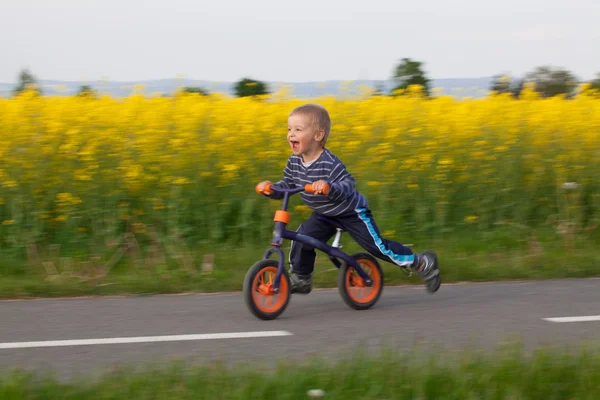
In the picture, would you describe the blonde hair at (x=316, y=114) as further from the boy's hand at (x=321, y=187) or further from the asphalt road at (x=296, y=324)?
the asphalt road at (x=296, y=324)

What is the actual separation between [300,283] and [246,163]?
2.98 m

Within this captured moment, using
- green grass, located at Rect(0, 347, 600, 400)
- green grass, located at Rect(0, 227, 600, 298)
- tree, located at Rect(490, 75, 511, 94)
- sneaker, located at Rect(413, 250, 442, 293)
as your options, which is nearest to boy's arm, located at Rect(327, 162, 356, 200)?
sneaker, located at Rect(413, 250, 442, 293)

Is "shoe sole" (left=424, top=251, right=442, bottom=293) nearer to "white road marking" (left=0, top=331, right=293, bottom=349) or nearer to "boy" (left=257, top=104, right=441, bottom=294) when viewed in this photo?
"boy" (left=257, top=104, right=441, bottom=294)

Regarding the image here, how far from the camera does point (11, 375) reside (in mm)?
3971

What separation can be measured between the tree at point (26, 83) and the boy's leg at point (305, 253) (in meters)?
4.81

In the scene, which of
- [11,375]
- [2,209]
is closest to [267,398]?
[11,375]

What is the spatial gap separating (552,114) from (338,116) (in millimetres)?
2628

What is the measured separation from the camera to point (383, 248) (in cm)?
614

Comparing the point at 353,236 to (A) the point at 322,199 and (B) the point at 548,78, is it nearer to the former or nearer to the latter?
(A) the point at 322,199

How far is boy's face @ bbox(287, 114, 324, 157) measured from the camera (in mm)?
5711

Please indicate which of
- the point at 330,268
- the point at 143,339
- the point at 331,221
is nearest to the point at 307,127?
the point at 331,221

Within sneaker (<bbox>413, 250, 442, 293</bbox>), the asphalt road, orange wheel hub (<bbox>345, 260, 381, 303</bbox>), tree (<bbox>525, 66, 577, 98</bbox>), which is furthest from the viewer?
tree (<bbox>525, 66, 577, 98</bbox>)

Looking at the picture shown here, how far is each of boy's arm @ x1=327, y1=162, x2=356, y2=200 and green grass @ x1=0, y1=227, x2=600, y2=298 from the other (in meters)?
1.48

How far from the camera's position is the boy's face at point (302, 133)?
5711mm
